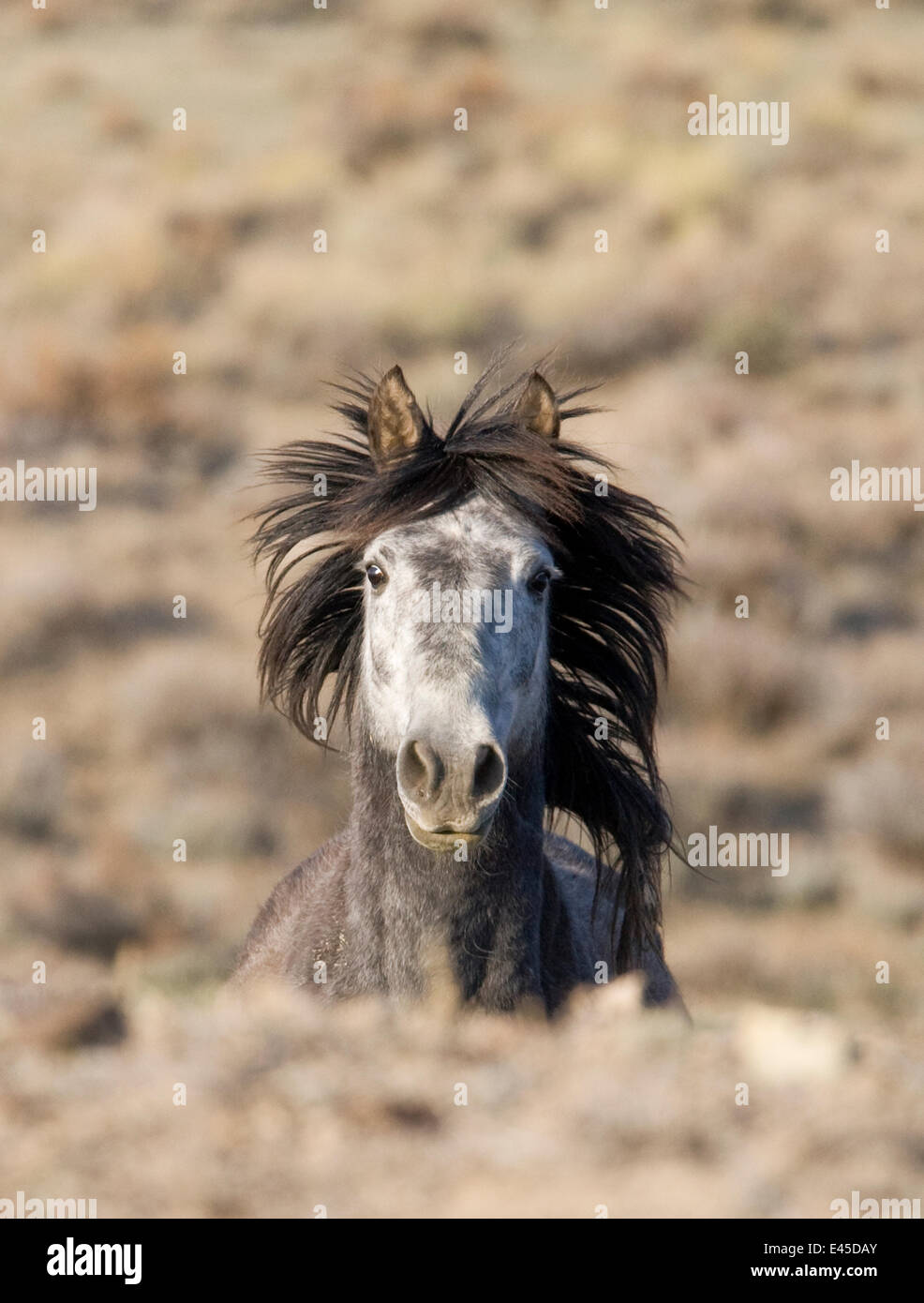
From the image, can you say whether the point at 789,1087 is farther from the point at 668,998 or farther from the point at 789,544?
the point at 789,544

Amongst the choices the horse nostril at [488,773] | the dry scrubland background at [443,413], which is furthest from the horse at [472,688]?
the dry scrubland background at [443,413]

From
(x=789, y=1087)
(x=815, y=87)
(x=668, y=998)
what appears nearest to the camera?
(x=789, y=1087)

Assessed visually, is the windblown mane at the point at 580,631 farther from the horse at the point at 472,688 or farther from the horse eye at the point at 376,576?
the horse eye at the point at 376,576

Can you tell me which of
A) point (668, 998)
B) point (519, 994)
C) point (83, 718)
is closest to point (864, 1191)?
point (519, 994)

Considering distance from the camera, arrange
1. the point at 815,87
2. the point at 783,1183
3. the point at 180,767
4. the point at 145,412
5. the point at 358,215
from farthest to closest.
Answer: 1. the point at 815,87
2. the point at 358,215
3. the point at 145,412
4. the point at 180,767
5. the point at 783,1183

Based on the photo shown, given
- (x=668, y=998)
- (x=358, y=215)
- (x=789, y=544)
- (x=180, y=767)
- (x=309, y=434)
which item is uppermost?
(x=358, y=215)

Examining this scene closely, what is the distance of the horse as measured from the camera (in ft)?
14.6

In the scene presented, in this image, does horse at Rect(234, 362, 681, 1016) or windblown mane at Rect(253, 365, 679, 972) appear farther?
windblown mane at Rect(253, 365, 679, 972)

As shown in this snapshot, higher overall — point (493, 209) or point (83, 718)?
point (493, 209)

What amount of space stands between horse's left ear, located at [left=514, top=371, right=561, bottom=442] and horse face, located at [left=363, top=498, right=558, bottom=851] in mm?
436

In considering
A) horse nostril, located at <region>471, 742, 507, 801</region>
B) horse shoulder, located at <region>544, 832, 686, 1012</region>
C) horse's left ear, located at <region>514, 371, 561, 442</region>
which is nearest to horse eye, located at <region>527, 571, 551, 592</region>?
horse's left ear, located at <region>514, 371, 561, 442</region>

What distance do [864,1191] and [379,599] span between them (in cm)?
220

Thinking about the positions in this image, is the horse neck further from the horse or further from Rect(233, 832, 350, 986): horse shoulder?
Rect(233, 832, 350, 986): horse shoulder

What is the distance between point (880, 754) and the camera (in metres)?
16.8
